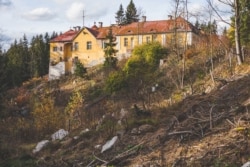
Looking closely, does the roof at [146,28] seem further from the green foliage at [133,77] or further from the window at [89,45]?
the green foliage at [133,77]

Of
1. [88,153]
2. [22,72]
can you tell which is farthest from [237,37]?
[22,72]

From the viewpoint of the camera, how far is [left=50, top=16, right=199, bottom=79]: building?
54812mm

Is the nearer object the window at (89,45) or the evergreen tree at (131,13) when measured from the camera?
the window at (89,45)

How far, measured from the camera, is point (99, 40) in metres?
58.8

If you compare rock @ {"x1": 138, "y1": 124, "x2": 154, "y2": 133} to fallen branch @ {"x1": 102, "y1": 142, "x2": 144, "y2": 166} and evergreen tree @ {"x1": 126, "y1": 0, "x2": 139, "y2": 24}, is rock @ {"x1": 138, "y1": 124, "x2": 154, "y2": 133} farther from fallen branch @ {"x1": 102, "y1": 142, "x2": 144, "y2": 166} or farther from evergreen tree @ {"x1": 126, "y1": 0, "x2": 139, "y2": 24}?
evergreen tree @ {"x1": 126, "y1": 0, "x2": 139, "y2": 24}

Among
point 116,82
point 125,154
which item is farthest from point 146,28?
point 125,154

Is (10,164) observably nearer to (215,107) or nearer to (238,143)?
(215,107)

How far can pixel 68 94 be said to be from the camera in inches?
1809

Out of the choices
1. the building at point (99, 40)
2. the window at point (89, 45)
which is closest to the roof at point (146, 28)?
the building at point (99, 40)

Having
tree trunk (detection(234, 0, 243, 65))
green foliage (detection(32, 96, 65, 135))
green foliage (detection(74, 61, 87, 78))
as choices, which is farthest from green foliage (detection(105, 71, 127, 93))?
tree trunk (detection(234, 0, 243, 65))

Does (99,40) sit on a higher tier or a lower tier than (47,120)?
higher

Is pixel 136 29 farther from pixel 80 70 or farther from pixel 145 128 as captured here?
pixel 145 128

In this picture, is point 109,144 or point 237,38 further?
point 237,38

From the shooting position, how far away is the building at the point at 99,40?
5481 centimetres
